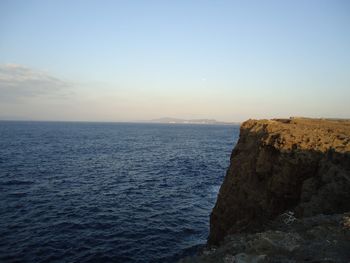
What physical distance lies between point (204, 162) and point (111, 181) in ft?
91.4

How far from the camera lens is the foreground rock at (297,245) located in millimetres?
10570

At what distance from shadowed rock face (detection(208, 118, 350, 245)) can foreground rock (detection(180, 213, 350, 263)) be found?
3.42 m

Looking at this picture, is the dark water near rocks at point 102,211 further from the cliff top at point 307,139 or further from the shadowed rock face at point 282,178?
the cliff top at point 307,139

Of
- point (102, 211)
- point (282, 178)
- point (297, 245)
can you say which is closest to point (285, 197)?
point (282, 178)

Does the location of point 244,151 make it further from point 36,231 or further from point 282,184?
point 36,231

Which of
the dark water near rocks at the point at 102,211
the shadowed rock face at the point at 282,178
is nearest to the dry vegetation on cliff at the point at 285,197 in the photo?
the shadowed rock face at the point at 282,178

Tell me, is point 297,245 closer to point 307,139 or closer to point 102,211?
point 307,139

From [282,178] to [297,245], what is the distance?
937 cm

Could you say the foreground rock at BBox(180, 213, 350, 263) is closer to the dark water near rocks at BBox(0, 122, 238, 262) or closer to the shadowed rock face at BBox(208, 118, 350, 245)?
the shadowed rock face at BBox(208, 118, 350, 245)

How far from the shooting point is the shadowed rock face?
16.7 metres

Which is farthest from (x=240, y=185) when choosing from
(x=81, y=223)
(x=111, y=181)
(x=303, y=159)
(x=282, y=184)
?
(x=111, y=181)

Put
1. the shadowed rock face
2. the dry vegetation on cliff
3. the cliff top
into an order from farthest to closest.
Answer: the cliff top < the shadowed rock face < the dry vegetation on cliff

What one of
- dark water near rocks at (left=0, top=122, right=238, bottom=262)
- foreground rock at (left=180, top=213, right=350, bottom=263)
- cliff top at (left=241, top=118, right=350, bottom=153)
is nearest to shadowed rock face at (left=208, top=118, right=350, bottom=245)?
cliff top at (left=241, top=118, right=350, bottom=153)

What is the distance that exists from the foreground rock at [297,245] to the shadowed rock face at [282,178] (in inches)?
135
